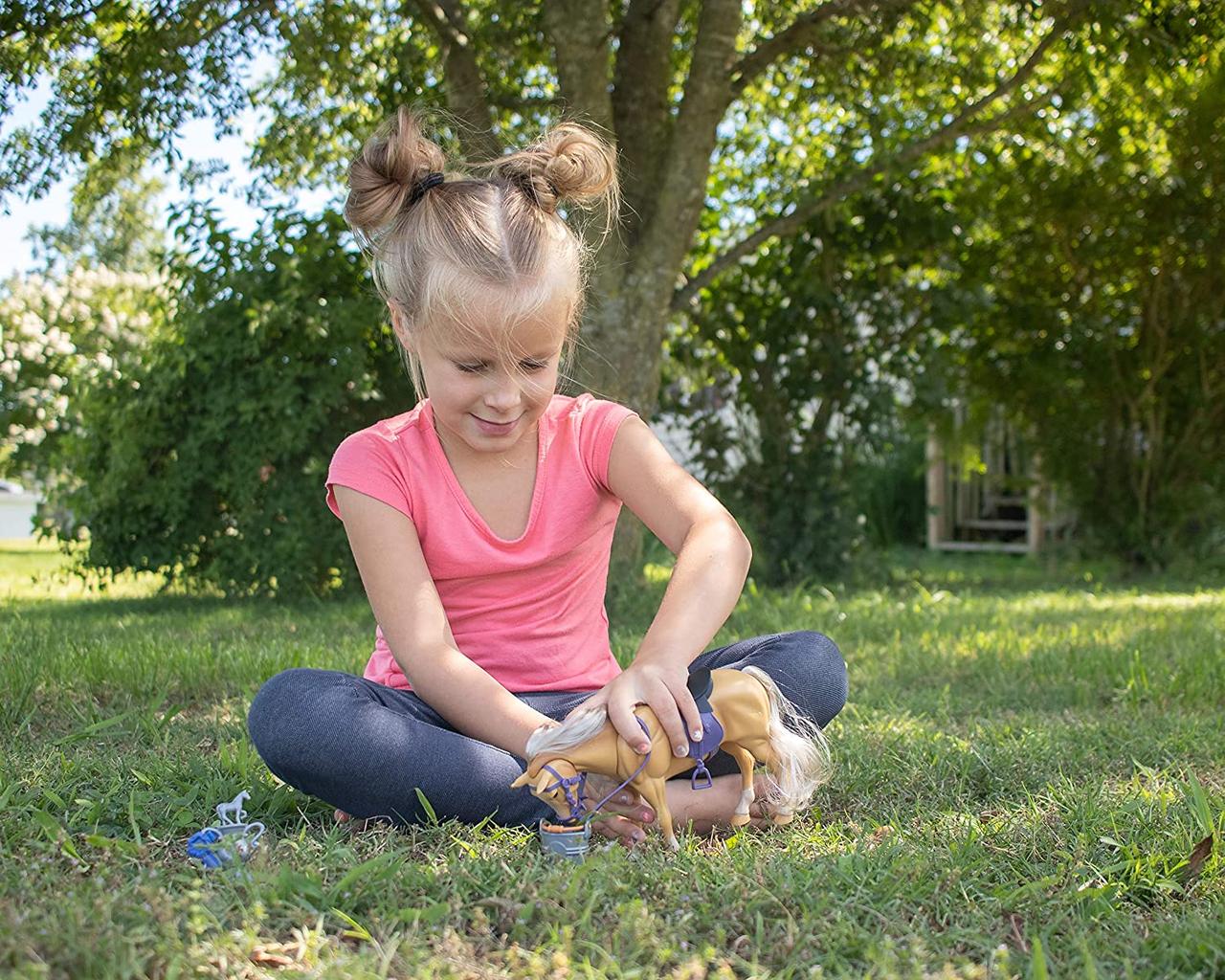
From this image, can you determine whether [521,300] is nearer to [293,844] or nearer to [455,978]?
[293,844]

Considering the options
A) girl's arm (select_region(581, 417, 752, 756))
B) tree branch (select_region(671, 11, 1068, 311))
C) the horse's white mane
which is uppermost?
tree branch (select_region(671, 11, 1068, 311))

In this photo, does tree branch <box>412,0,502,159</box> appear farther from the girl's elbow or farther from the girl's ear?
the girl's elbow

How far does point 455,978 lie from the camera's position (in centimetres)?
140

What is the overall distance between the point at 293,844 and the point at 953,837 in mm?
1001

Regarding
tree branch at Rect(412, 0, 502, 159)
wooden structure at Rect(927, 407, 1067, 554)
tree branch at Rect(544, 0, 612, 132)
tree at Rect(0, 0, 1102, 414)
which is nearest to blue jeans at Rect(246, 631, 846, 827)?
tree at Rect(0, 0, 1102, 414)

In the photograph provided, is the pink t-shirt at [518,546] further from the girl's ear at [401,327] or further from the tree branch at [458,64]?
the tree branch at [458,64]

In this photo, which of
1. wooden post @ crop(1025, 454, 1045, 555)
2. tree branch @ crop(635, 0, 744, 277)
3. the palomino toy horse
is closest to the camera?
the palomino toy horse

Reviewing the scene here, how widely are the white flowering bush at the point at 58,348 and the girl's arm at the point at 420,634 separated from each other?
12.5ft

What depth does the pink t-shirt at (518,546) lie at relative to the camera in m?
2.37

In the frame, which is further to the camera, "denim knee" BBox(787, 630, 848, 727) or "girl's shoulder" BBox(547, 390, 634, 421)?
"girl's shoulder" BBox(547, 390, 634, 421)

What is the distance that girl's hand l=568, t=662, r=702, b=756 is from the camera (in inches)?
73.2

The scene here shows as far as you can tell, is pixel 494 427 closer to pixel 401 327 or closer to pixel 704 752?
pixel 401 327

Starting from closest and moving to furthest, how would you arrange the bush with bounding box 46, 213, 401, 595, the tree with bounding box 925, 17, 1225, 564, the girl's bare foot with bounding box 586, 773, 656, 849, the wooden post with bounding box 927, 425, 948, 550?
the girl's bare foot with bounding box 586, 773, 656, 849 < the bush with bounding box 46, 213, 401, 595 < the tree with bounding box 925, 17, 1225, 564 < the wooden post with bounding box 927, 425, 948, 550

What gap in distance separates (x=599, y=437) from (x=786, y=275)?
447 centimetres
